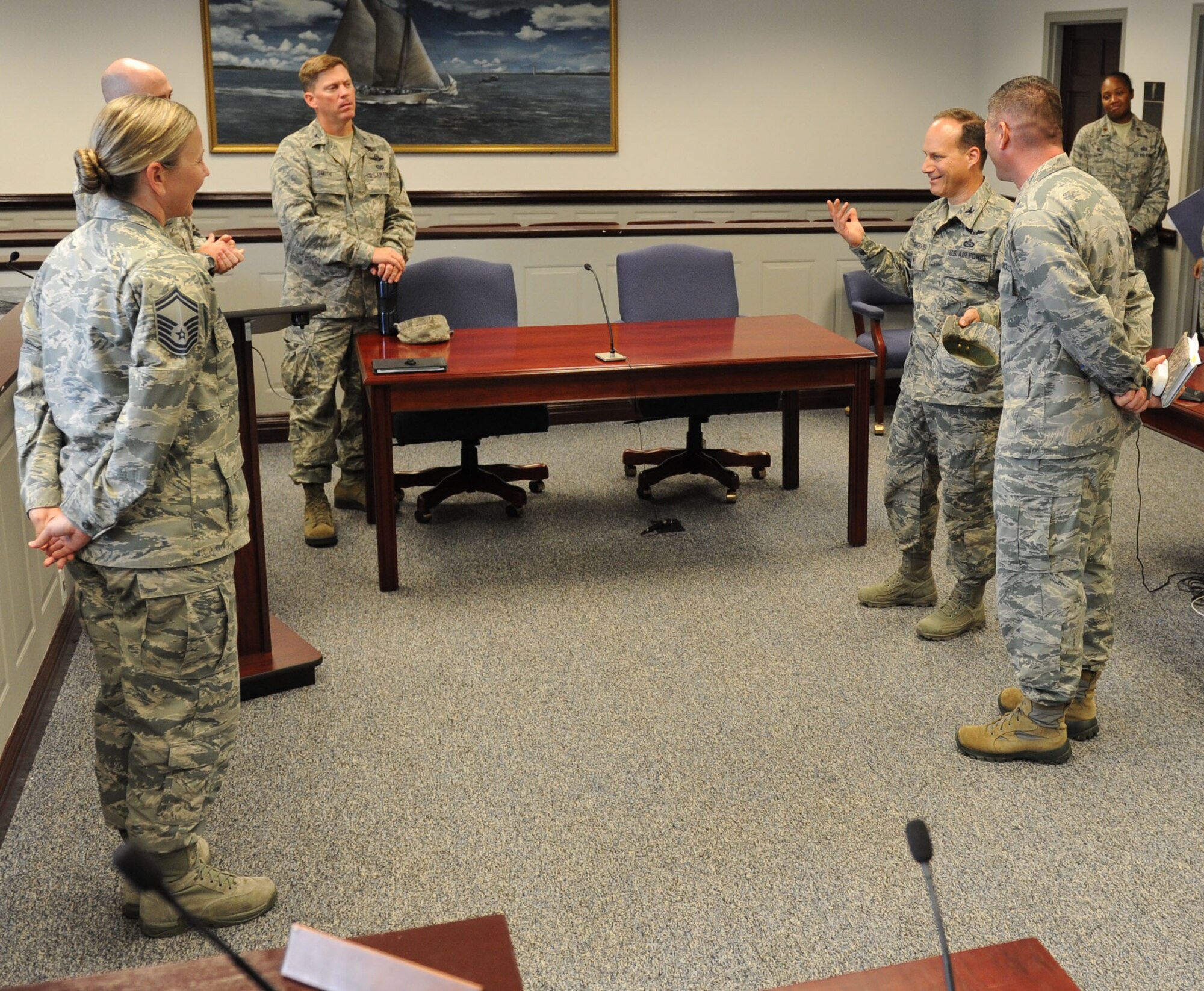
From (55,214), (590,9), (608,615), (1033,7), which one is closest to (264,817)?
(608,615)

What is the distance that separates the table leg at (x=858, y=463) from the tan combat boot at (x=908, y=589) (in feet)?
1.72

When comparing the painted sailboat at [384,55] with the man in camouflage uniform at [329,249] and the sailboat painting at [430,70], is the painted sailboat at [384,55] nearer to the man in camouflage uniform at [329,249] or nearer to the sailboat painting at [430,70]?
the sailboat painting at [430,70]

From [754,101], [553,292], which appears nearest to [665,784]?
[553,292]

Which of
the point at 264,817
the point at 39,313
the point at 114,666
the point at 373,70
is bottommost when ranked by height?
the point at 264,817

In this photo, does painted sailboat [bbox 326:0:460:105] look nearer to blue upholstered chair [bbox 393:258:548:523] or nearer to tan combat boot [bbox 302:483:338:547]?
blue upholstered chair [bbox 393:258:548:523]

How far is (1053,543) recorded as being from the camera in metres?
2.80

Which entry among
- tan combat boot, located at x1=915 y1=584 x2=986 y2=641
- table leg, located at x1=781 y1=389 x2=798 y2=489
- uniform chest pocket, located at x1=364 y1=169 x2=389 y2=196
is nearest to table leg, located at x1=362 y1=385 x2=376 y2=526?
uniform chest pocket, located at x1=364 y1=169 x2=389 y2=196

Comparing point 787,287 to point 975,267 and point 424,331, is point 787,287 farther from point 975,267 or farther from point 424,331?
point 975,267

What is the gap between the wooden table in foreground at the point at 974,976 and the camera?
1.35 m

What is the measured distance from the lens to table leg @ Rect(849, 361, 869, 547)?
14.3ft

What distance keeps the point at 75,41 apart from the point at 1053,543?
7147 mm

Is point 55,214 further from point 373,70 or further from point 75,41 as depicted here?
point 373,70

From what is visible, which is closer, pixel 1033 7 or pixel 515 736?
pixel 515 736

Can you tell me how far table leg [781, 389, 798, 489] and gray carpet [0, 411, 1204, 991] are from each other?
2.16 ft
